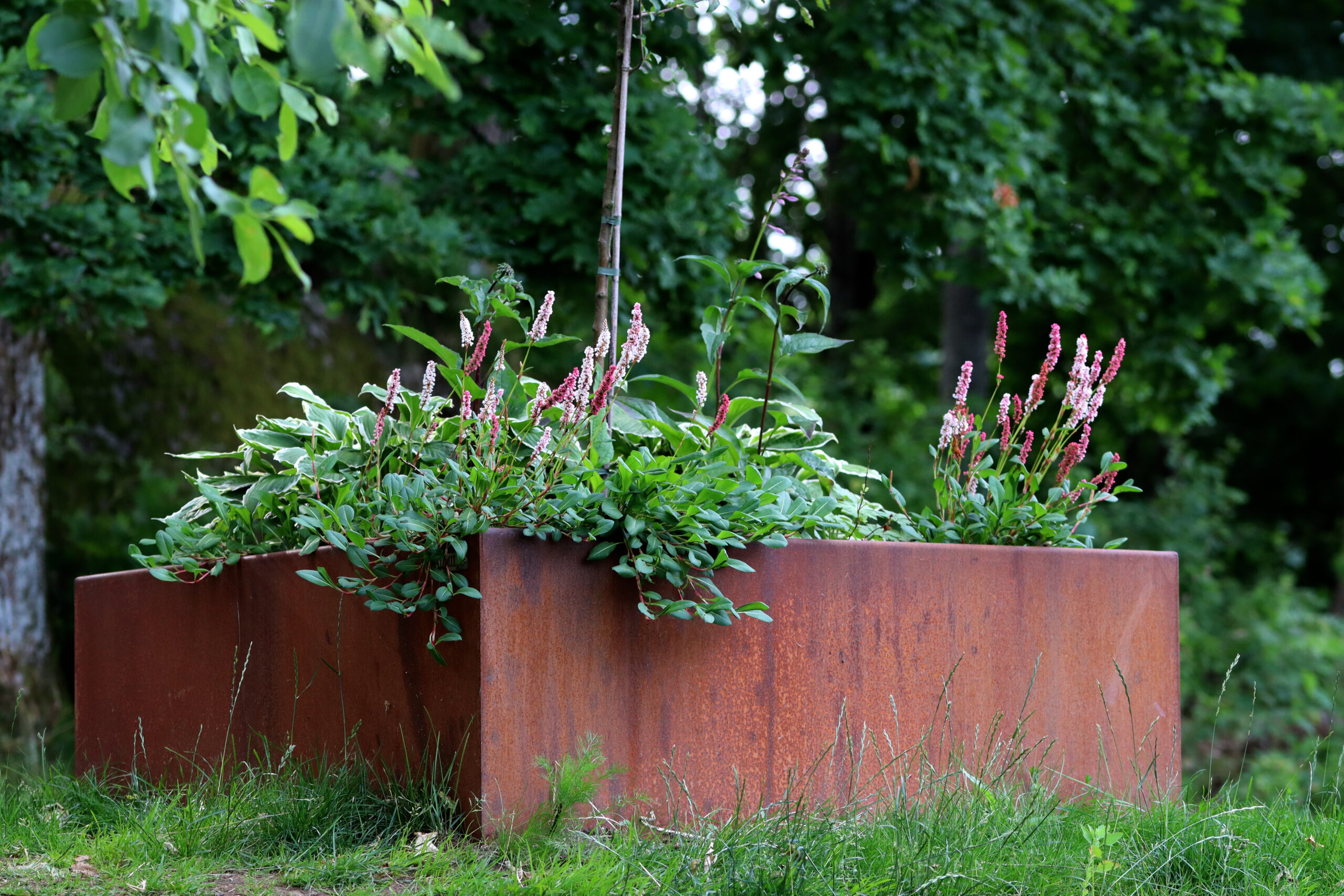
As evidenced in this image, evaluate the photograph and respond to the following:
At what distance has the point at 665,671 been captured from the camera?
237cm

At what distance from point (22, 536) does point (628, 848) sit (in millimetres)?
5310

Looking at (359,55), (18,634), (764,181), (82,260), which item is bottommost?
(18,634)

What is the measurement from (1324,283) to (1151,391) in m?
1.24

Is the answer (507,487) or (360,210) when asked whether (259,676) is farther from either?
(360,210)

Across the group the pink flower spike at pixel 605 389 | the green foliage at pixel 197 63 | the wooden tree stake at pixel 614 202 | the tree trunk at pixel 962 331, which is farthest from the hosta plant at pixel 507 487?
the tree trunk at pixel 962 331

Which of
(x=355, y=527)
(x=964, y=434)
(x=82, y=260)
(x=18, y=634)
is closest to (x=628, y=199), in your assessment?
(x=82, y=260)

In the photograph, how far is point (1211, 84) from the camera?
7434mm

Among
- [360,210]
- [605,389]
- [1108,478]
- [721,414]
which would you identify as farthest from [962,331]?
[605,389]

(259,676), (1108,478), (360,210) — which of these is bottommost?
(259,676)

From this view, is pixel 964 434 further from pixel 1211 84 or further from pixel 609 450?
pixel 1211 84

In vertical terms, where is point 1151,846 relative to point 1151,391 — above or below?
below

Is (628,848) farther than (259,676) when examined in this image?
No

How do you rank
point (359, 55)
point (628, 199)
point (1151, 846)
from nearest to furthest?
point (359, 55) → point (1151, 846) → point (628, 199)

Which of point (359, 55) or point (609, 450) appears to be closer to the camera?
point (359, 55)
